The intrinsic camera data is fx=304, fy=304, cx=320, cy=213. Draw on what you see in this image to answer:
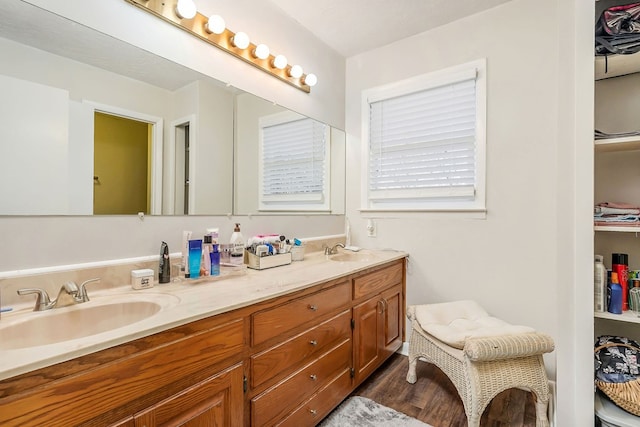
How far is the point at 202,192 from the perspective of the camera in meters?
1.63

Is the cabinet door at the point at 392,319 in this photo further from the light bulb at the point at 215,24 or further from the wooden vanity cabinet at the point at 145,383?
the light bulb at the point at 215,24

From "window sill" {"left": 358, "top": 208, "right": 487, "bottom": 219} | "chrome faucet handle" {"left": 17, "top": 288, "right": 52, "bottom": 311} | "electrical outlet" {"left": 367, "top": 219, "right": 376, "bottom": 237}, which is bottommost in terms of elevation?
"chrome faucet handle" {"left": 17, "top": 288, "right": 52, "bottom": 311}

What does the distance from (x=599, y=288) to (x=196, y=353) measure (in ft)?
5.63

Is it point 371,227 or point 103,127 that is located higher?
point 103,127

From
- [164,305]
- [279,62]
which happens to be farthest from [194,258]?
[279,62]

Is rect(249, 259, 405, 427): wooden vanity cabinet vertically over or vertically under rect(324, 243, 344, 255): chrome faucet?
under

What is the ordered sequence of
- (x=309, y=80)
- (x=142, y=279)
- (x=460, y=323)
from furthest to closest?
(x=309, y=80) < (x=460, y=323) < (x=142, y=279)

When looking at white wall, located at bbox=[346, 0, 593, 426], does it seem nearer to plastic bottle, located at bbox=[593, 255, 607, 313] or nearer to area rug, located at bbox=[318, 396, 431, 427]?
plastic bottle, located at bbox=[593, 255, 607, 313]

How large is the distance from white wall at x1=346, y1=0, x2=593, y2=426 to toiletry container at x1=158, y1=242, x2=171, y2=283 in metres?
1.68

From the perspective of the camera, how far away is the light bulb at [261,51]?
6.03ft

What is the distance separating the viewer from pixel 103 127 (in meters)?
1.26

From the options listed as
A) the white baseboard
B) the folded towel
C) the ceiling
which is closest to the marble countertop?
the white baseboard

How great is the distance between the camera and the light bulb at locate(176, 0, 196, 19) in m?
1.44

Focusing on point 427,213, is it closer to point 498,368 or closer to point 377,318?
point 377,318
